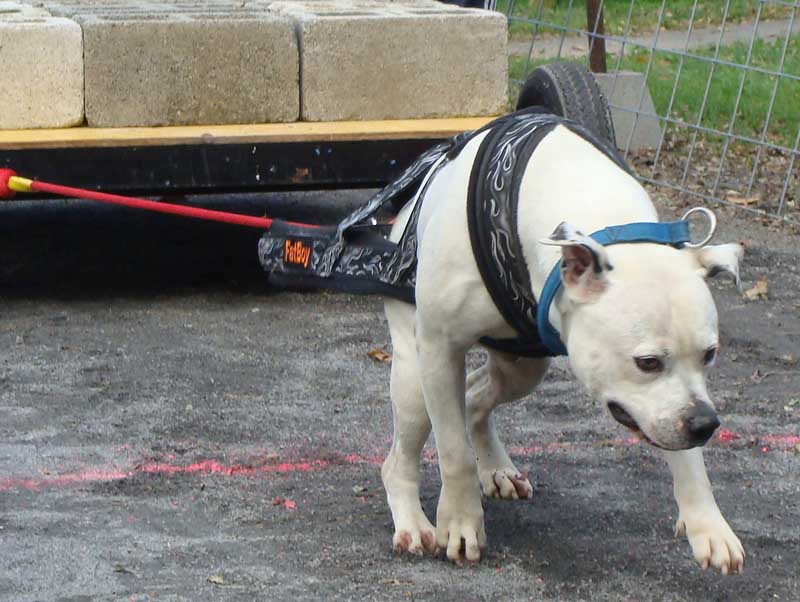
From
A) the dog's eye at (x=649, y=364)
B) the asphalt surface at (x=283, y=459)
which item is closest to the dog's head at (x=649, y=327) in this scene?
the dog's eye at (x=649, y=364)

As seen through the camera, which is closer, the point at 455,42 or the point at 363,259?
the point at 363,259

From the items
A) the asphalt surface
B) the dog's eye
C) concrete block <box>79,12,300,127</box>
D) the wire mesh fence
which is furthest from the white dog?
the wire mesh fence

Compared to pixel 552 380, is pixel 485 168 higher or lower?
higher

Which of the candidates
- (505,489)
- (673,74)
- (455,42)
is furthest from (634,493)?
(673,74)

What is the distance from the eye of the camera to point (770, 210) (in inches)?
320

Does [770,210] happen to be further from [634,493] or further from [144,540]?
[144,540]

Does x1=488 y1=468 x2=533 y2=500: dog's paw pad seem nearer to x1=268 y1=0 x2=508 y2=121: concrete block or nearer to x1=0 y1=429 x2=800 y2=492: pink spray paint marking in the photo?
x1=0 y1=429 x2=800 y2=492: pink spray paint marking

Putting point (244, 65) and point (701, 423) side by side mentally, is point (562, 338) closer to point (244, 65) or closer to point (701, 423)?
point (701, 423)

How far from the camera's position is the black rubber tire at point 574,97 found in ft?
14.2

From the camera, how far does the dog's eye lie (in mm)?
2986

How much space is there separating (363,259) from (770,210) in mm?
4647

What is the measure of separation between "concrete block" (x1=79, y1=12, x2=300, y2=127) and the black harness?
6.76 ft

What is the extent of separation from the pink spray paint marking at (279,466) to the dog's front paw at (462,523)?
58 centimetres

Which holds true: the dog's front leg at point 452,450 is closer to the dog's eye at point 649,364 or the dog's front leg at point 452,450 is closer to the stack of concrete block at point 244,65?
the dog's eye at point 649,364
